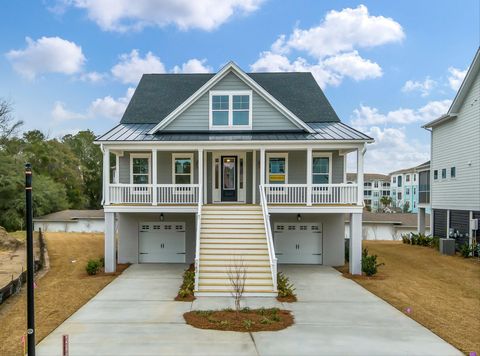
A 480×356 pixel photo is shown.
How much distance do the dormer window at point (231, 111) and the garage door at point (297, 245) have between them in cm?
501

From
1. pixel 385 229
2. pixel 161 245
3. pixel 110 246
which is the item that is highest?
pixel 110 246

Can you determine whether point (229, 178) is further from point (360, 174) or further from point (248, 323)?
point (248, 323)

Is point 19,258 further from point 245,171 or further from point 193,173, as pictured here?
point 245,171

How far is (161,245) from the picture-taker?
63.5ft

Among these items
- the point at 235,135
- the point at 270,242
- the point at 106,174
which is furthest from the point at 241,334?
the point at 235,135

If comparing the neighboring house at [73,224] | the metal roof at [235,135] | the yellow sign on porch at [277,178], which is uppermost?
the metal roof at [235,135]

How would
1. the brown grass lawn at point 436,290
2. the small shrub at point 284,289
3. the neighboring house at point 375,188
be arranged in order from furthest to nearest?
the neighboring house at point 375,188 < the small shrub at point 284,289 < the brown grass lawn at point 436,290

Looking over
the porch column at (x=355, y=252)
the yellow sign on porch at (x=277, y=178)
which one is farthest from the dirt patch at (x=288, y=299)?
the yellow sign on porch at (x=277, y=178)

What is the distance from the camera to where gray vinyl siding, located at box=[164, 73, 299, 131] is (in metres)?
18.9

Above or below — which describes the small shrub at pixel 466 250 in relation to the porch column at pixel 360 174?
below

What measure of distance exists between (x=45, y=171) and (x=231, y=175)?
139 feet

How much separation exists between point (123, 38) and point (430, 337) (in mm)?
25831

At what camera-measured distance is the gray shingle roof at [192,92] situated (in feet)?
68.3

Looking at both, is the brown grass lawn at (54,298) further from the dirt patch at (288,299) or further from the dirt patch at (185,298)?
the dirt patch at (288,299)
